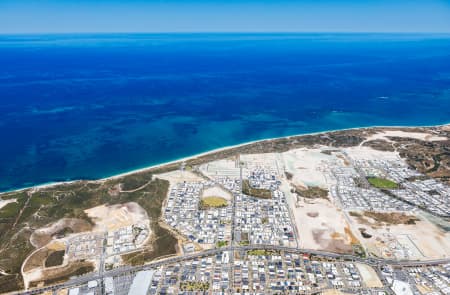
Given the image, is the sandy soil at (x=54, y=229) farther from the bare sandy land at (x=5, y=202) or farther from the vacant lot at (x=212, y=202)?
the vacant lot at (x=212, y=202)

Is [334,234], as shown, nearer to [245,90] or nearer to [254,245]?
[254,245]

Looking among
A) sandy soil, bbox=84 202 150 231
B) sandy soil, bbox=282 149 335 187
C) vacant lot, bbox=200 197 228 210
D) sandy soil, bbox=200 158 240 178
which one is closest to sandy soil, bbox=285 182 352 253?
sandy soil, bbox=282 149 335 187

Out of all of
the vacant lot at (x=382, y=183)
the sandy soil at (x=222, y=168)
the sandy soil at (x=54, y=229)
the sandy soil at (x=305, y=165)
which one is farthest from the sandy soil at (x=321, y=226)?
the sandy soil at (x=54, y=229)

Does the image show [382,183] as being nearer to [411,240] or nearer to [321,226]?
[411,240]

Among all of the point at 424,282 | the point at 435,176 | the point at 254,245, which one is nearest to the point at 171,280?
the point at 254,245

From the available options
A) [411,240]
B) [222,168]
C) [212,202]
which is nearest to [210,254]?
[212,202]

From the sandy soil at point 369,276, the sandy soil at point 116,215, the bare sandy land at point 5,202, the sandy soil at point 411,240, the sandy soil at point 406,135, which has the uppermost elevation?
the sandy soil at point 406,135
